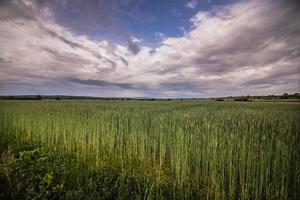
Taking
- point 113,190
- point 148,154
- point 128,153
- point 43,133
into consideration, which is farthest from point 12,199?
point 43,133

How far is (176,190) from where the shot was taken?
3.60 meters

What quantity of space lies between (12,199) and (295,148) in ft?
21.7

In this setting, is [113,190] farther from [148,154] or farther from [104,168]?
[148,154]

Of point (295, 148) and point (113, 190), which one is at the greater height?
point (295, 148)

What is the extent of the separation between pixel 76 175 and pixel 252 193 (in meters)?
3.58

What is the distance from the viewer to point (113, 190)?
11.1 ft

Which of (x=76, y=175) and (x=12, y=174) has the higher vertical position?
(x=12, y=174)

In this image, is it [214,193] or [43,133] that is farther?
[43,133]

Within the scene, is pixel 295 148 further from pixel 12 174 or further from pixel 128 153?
pixel 12 174

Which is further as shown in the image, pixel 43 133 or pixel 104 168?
pixel 43 133

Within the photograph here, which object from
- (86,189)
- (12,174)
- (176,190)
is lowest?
(176,190)

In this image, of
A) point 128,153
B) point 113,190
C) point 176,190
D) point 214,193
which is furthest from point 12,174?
point 214,193

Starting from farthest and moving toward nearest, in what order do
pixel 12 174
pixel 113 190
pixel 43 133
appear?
1. pixel 43 133
2. pixel 113 190
3. pixel 12 174

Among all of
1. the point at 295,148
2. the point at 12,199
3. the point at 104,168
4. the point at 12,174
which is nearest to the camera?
the point at 12,199
